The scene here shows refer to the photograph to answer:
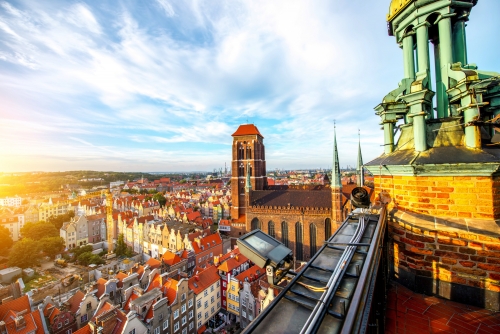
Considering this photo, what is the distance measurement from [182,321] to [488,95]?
18950 mm

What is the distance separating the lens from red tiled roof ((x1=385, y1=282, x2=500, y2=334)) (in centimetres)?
217

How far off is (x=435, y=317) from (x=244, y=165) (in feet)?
103

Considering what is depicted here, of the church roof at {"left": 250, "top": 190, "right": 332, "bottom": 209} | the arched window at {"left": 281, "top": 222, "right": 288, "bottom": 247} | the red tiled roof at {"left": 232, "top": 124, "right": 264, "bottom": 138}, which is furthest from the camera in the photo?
the red tiled roof at {"left": 232, "top": 124, "right": 264, "bottom": 138}

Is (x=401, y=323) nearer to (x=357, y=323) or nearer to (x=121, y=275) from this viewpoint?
(x=357, y=323)

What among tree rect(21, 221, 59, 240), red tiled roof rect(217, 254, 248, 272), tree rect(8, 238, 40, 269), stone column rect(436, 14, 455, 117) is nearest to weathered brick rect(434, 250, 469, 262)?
stone column rect(436, 14, 455, 117)

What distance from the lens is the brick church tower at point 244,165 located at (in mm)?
32906

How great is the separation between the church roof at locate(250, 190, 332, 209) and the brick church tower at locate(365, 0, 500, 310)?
2381 centimetres

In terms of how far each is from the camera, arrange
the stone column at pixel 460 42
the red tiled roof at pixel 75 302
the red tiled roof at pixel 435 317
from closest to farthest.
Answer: the red tiled roof at pixel 435 317, the stone column at pixel 460 42, the red tiled roof at pixel 75 302

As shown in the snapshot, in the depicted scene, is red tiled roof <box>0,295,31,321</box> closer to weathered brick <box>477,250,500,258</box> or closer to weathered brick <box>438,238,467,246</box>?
weathered brick <box>438,238,467,246</box>

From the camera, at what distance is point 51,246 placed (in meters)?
30.4

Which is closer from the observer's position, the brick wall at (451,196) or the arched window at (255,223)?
the brick wall at (451,196)

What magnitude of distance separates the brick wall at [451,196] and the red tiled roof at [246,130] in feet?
102

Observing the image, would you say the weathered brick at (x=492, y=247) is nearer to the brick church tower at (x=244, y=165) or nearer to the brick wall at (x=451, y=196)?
the brick wall at (x=451, y=196)

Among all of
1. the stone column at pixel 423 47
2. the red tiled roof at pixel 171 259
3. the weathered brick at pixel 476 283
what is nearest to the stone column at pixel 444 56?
the stone column at pixel 423 47
